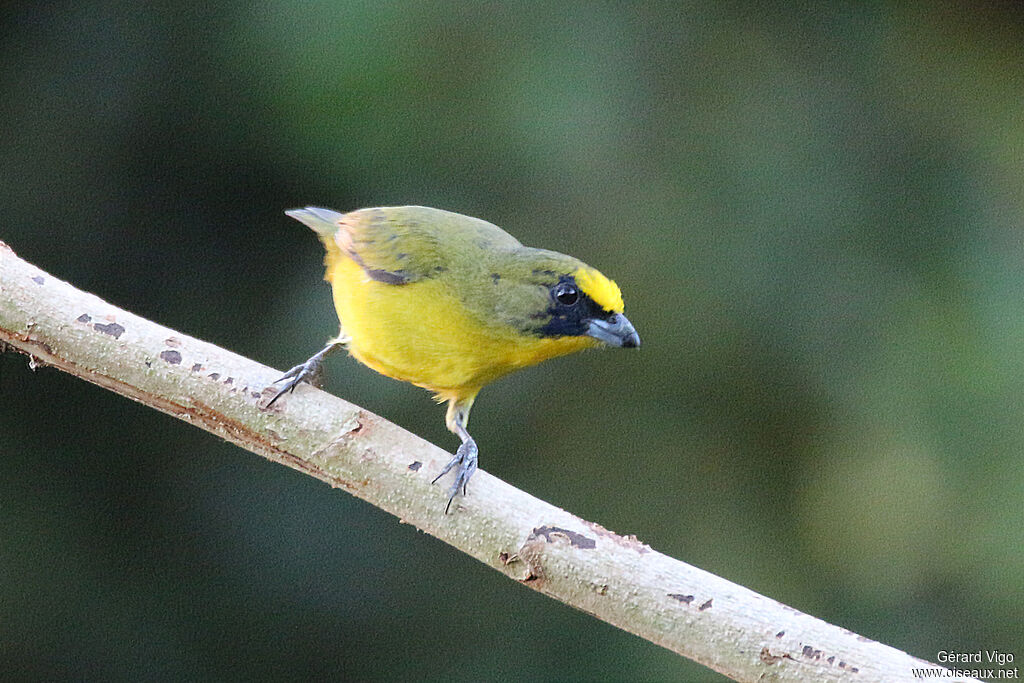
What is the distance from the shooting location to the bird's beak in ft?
8.22

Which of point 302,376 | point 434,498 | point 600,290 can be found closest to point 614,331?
point 600,290

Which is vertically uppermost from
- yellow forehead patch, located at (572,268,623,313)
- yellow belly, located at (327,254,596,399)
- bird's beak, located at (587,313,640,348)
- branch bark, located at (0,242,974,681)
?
yellow forehead patch, located at (572,268,623,313)

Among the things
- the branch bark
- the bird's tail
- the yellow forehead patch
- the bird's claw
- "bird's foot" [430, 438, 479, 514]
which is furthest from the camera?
the bird's tail

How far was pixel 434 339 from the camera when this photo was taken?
262 cm

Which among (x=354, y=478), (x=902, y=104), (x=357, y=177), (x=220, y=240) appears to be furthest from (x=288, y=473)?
(x=902, y=104)

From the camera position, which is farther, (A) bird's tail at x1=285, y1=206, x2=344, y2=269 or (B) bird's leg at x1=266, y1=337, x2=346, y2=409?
(A) bird's tail at x1=285, y1=206, x2=344, y2=269

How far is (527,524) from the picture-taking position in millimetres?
2211

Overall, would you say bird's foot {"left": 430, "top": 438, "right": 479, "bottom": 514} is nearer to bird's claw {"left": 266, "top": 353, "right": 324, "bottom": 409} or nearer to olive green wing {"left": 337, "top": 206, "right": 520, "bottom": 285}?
bird's claw {"left": 266, "top": 353, "right": 324, "bottom": 409}

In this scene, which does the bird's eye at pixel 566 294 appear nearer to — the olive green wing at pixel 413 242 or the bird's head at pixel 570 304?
the bird's head at pixel 570 304

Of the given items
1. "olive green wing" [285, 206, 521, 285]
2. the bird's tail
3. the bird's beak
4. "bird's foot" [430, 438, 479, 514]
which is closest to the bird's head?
the bird's beak

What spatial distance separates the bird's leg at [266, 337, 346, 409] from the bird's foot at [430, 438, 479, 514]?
44 cm

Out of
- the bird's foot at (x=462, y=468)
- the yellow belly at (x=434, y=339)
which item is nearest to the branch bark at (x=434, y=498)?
the bird's foot at (x=462, y=468)

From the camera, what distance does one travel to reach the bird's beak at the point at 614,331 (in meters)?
2.51

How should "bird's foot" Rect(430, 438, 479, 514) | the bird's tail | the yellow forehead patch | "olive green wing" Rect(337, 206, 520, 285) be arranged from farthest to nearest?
the bird's tail → "olive green wing" Rect(337, 206, 520, 285) → the yellow forehead patch → "bird's foot" Rect(430, 438, 479, 514)
